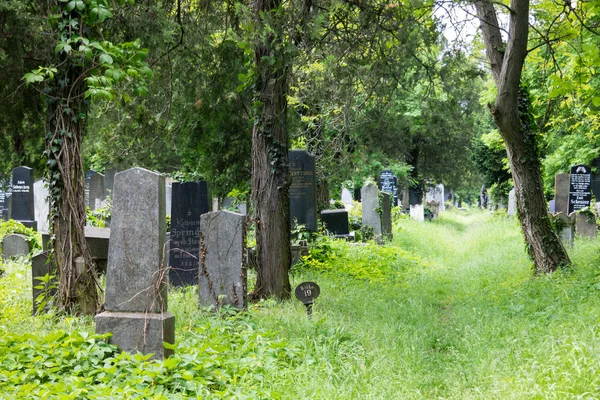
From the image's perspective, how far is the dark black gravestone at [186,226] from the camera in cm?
1105

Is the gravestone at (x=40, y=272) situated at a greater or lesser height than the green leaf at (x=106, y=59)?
lesser

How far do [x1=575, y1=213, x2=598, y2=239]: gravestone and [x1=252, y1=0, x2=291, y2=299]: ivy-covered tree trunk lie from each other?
9848mm

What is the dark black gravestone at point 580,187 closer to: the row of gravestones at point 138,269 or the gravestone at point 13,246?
the gravestone at point 13,246

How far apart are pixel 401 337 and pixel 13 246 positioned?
917cm

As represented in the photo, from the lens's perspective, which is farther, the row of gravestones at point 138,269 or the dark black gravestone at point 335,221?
the dark black gravestone at point 335,221

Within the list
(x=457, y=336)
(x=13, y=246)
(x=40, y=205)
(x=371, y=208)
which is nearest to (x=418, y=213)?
(x=371, y=208)

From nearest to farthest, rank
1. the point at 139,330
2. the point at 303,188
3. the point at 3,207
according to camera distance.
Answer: the point at 139,330, the point at 303,188, the point at 3,207

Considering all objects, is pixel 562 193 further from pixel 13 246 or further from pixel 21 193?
pixel 21 193

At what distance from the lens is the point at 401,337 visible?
723 cm

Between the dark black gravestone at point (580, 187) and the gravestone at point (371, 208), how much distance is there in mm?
5780

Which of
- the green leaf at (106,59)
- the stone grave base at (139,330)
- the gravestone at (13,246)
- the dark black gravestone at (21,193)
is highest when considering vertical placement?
the green leaf at (106,59)

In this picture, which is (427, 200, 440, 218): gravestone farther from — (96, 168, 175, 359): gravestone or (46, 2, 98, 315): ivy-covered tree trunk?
(96, 168, 175, 359): gravestone

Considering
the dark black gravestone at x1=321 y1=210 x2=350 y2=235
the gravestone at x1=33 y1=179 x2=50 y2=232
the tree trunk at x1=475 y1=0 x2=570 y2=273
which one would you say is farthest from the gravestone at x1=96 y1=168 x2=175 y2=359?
the gravestone at x1=33 y1=179 x2=50 y2=232

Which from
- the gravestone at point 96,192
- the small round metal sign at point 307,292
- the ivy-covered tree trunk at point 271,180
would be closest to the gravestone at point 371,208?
the gravestone at point 96,192
